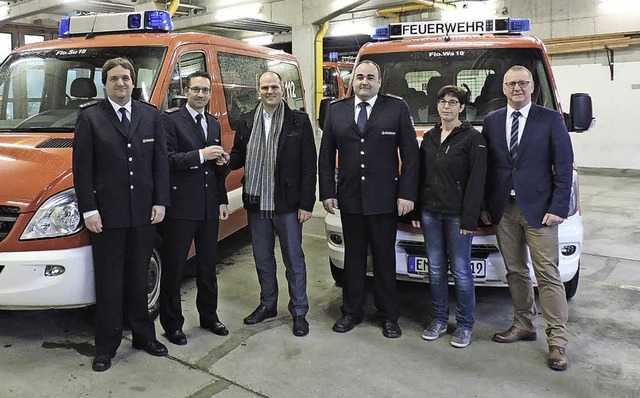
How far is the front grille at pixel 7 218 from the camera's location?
325cm

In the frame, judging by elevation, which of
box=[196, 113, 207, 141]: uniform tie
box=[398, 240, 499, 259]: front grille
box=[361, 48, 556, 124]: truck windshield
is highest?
box=[361, 48, 556, 124]: truck windshield

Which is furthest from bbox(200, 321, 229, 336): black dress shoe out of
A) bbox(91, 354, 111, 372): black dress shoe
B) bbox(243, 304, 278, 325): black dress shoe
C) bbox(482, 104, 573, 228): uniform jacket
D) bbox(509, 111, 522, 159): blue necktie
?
bbox(509, 111, 522, 159): blue necktie

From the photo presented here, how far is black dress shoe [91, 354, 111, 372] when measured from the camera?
10.9 ft

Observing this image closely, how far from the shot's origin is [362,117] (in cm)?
370

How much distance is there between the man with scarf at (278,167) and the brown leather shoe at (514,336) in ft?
4.12

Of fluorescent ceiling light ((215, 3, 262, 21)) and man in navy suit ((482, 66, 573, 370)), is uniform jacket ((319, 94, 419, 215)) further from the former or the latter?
fluorescent ceiling light ((215, 3, 262, 21))

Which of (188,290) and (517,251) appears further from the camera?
(188,290)

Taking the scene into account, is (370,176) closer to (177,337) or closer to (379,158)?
(379,158)

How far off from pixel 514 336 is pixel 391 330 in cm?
78

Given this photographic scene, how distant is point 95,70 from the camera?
4.44 m

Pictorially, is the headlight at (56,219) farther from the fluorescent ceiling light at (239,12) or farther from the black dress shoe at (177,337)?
the fluorescent ceiling light at (239,12)

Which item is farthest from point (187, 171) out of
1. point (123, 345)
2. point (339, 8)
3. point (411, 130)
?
point (339, 8)

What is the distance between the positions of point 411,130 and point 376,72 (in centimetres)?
43

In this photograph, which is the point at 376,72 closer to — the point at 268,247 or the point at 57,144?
the point at 268,247
